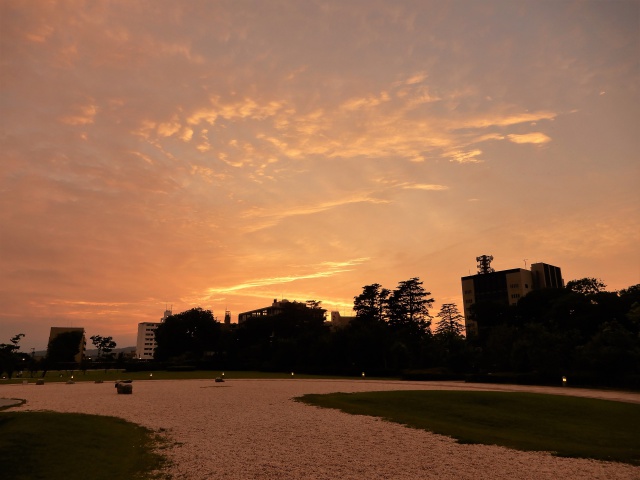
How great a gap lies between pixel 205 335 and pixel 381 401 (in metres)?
115

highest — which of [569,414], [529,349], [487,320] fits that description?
[487,320]

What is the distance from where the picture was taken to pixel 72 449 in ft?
50.8

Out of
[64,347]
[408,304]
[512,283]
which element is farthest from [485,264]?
[64,347]

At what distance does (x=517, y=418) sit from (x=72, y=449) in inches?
873

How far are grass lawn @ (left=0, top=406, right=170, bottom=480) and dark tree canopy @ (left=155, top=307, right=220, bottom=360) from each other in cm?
11409

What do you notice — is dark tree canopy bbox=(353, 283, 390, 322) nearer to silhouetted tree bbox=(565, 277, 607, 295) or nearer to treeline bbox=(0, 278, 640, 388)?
treeline bbox=(0, 278, 640, 388)

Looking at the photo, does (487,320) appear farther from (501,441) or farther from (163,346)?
(501,441)

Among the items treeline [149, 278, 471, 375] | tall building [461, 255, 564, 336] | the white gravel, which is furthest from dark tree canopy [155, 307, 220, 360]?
the white gravel

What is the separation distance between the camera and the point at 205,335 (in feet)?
447

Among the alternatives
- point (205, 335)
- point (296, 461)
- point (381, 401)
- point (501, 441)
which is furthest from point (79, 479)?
point (205, 335)

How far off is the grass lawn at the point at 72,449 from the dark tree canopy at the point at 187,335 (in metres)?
114

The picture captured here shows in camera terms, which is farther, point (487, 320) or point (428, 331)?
point (487, 320)

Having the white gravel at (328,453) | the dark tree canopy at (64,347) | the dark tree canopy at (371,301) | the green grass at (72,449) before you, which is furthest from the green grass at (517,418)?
the dark tree canopy at (64,347)

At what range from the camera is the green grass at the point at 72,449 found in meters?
13.0
